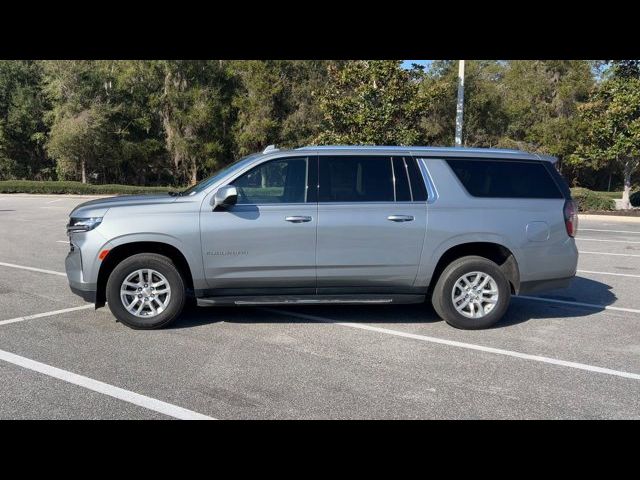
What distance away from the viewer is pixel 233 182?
5.62m

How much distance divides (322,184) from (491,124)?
3136 centimetres

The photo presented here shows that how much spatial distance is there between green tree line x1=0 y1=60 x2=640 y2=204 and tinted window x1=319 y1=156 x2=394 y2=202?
741 inches

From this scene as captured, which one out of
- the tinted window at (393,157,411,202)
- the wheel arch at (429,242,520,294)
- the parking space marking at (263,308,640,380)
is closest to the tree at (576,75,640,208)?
the wheel arch at (429,242,520,294)

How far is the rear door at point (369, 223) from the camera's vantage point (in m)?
5.59

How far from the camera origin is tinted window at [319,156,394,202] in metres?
5.68

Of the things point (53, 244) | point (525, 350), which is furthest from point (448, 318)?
point (53, 244)

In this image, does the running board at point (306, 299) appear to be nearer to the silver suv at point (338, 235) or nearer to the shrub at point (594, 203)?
the silver suv at point (338, 235)

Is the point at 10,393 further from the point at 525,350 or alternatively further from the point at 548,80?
the point at 548,80

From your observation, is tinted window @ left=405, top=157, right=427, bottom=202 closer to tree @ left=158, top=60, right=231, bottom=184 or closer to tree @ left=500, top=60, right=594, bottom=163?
tree @ left=500, top=60, right=594, bottom=163

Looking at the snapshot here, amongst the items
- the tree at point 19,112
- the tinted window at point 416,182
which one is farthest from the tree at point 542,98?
the tree at point 19,112

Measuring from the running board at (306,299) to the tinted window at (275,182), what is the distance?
102 centimetres

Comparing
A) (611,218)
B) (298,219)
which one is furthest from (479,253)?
(611,218)

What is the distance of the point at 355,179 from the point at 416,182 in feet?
2.19
